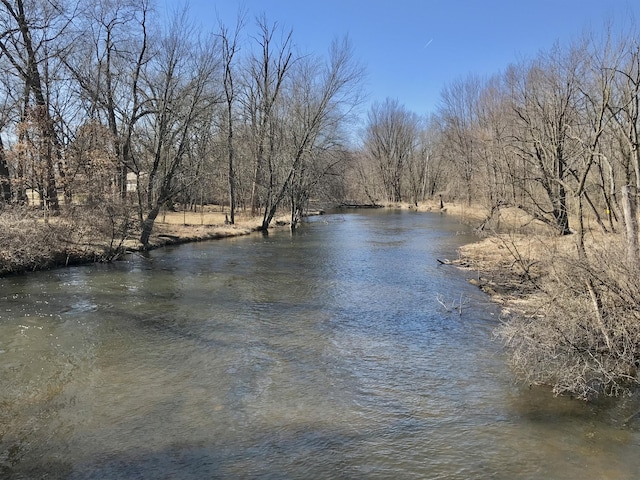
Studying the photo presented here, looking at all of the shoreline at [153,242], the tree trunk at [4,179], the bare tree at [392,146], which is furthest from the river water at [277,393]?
the bare tree at [392,146]

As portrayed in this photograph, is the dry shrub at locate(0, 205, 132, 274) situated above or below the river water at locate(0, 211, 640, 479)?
above

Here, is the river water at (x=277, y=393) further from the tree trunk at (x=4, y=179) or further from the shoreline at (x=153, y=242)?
the tree trunk at (x=4, y=179)

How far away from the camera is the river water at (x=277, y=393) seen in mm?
5082

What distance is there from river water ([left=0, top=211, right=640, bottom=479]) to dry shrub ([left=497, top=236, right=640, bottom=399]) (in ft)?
1.21

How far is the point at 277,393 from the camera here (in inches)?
267

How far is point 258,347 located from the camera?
8.69 m

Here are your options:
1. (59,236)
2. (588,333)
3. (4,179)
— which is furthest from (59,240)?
(588,333)

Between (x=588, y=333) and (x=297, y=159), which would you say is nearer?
(x=588, y=333)

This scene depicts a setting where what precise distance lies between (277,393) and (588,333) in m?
4.58

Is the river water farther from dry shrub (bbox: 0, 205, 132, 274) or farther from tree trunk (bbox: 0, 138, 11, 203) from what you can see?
tree trunk (bbox: 0, 138, 11, 203)

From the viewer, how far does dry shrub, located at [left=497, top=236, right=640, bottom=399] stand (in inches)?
254

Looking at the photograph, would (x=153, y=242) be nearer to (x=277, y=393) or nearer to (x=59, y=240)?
(x=59, y=240)

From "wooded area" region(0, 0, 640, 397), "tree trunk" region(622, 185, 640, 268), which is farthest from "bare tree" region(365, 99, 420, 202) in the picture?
"tree trunk" region(622, 185, 640, 268)

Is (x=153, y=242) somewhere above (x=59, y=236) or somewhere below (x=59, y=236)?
below
